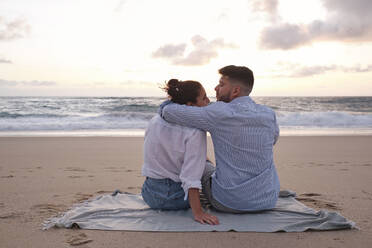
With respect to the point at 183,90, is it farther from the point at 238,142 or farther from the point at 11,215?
the point at 11,215

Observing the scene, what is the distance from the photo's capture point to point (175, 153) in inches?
122

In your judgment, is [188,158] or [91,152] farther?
[91,152]

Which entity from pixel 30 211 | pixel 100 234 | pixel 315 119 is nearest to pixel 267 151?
pixel 100 234

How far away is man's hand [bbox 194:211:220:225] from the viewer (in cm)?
311

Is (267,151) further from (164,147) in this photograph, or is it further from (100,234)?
(100,234)

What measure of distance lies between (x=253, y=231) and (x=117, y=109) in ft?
82.7

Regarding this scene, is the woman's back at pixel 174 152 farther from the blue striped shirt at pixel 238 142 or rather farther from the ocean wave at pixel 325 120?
the ocean wave at pixel 325 120

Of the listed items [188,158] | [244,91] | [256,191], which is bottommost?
[256,191]

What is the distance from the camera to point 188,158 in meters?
3.02

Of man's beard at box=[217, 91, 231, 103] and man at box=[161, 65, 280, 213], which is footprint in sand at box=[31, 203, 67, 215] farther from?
man's beard at box=[217, 91, 231, 103]

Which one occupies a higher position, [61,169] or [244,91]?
[244,91]

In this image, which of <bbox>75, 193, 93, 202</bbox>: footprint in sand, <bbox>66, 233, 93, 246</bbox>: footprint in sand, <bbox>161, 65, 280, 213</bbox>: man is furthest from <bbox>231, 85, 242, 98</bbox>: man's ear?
<bbox>75, 193, 93, 202</bbox>: footprint in sand

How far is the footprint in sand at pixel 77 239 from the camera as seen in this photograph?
2787mm

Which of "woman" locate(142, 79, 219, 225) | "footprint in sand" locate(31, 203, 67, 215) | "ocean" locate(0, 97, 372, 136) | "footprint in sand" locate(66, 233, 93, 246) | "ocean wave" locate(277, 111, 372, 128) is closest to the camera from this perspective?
"footprint in sand" locate(66, 233, 93, 246)
